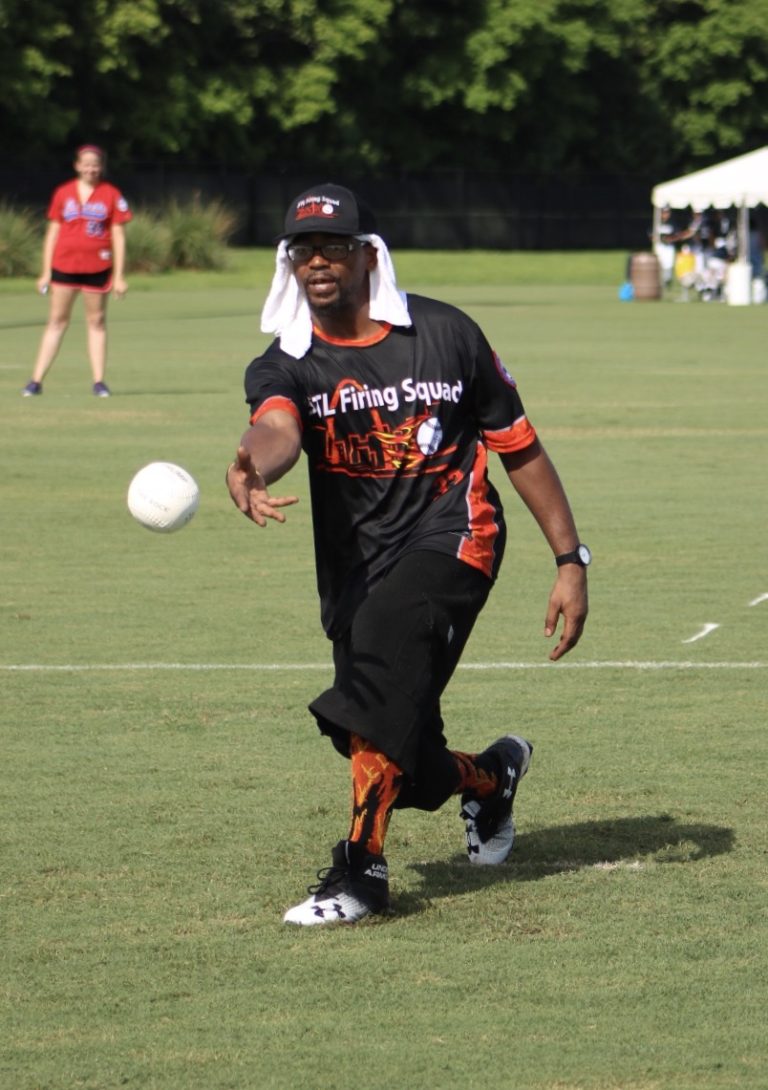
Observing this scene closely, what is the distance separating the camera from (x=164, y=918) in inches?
223

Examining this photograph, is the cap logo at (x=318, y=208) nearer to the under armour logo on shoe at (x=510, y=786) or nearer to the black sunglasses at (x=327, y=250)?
the black sunglasses at (x=327, y=250)

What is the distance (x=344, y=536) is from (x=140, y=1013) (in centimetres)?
152

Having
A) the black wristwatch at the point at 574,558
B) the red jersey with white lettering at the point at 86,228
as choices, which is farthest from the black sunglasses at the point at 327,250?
the red jersey with white lettering at the point at 86,228

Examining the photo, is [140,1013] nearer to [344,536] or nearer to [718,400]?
[344,536]

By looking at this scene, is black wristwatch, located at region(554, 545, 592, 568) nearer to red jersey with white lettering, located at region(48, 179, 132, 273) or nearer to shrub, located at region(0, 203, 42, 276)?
red jersey with white lettering, located at region(48, 179, 132, 273)

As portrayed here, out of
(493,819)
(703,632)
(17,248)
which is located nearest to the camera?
(493,819)

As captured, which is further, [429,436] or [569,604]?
[569,604]

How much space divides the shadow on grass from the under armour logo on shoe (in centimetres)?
19

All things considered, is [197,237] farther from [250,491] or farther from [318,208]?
[250,491]

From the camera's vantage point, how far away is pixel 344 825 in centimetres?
666

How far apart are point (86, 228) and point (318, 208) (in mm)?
14659

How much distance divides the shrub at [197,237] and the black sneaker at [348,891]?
45.4m

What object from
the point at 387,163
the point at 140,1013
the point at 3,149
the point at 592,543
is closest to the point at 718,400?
the point at 592,543

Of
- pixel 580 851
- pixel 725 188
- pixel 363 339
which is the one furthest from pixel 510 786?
pixel 725 188
